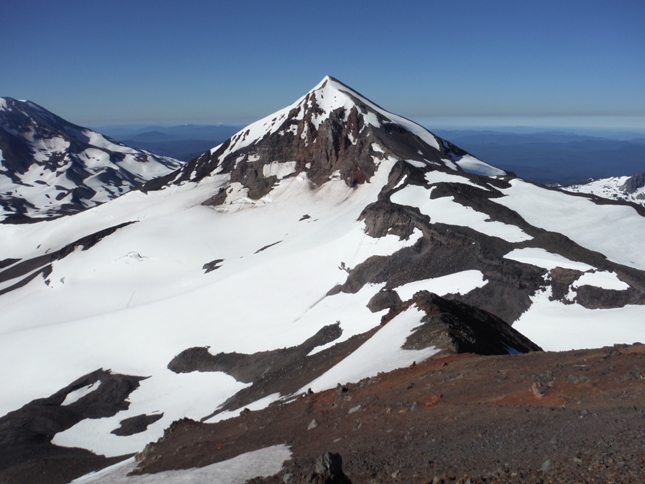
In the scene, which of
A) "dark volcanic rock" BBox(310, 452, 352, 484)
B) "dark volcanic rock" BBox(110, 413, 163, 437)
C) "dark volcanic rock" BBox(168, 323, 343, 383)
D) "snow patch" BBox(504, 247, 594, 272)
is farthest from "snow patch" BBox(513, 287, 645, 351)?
"dark volcanic rock" BBox(110, 413, 163, 437)

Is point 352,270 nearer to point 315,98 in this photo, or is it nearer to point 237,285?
point 237,285

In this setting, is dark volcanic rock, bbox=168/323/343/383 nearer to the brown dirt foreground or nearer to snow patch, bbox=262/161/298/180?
the brown dirt foreground

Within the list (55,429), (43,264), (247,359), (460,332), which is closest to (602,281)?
(460,332)

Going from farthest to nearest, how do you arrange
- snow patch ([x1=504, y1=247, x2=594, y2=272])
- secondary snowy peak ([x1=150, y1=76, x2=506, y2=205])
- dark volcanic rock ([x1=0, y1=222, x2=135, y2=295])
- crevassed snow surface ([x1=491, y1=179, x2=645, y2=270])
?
secondary snowy peak ([x1=150, y1=76, x2=506, y2=205]), dark volcanic rock ([x1=0, y1=222, x2=135, y2=295]), crevassed snow surface ([x1=491, y1=179, x2=645, y2=270]), snow patch ([x1=504, y1=247, x2=594, y2=272])

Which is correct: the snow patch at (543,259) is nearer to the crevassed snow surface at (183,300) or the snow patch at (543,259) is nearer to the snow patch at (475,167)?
the crevassed snow surface at (183,300)

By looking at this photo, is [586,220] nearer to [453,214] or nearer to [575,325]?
[453,214]

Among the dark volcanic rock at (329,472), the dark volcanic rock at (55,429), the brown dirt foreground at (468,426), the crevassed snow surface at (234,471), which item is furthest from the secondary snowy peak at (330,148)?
the dark volcanic rock at (329,472)
